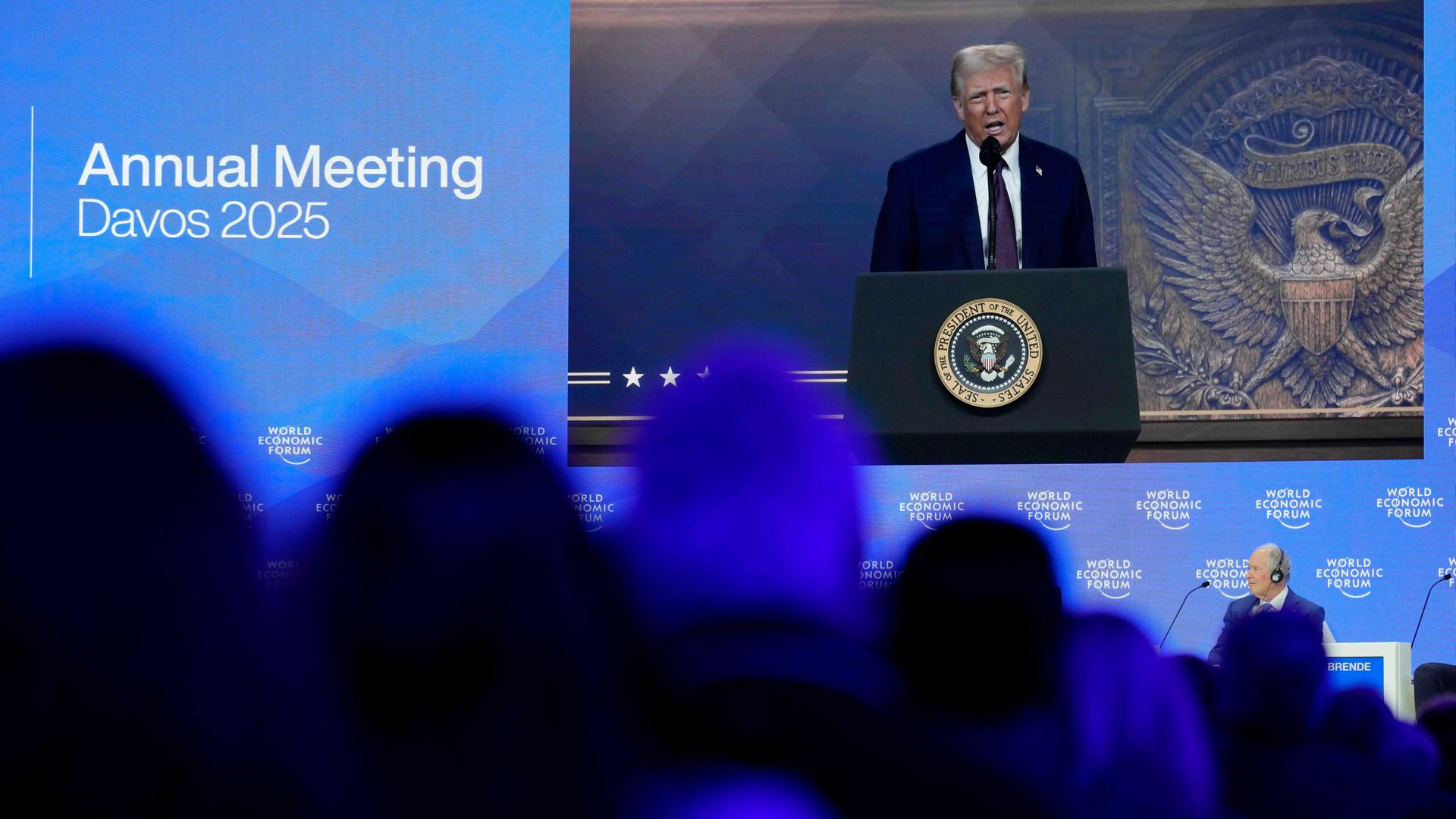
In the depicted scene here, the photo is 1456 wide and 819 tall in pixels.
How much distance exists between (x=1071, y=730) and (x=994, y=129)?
15.2 feet

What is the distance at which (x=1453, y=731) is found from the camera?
1.36 metres

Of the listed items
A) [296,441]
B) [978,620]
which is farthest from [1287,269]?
[978,620]

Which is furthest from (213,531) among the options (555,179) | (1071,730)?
(555,179)

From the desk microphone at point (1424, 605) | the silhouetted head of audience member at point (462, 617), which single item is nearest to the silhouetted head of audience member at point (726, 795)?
the silhouetted head of audience member at point (462, 617)

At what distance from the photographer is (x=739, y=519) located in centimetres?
88

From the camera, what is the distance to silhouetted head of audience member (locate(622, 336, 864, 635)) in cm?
87

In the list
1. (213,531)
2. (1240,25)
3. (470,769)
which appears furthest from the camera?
(1240,25)

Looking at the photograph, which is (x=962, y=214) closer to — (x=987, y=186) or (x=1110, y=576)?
(x=987, y=186)

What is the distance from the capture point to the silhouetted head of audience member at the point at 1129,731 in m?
1.15

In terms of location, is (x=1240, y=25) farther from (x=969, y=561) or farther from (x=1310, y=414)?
(x=969, y=561)

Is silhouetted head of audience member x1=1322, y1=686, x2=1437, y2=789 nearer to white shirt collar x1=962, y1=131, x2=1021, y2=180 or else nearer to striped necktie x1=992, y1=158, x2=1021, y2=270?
striped necktie x1=992, y1=158, x2=1021, y2=270

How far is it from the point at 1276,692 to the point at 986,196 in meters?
4.21

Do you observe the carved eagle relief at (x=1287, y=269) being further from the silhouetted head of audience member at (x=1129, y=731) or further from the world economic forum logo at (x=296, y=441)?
the silhouetted head of audience member at (x=1129, y=731)

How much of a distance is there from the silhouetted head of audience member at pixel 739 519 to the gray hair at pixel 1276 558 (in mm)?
4629
